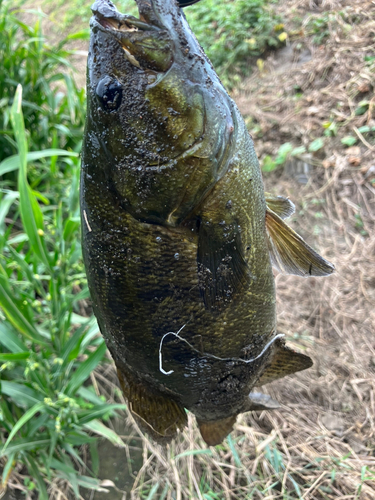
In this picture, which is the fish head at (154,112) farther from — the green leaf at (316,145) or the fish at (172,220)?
the green leaf at (316,145)

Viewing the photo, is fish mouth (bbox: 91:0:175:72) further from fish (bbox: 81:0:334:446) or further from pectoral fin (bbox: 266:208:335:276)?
pectoral fin (bbox: 266:208:335:276)

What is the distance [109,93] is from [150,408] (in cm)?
96

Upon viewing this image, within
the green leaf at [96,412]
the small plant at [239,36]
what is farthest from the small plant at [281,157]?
the green leaf at [96,412]

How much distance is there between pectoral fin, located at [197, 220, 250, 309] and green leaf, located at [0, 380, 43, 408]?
1.41m

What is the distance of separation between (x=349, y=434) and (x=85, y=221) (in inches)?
78.0

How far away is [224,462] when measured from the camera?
2.11 meters

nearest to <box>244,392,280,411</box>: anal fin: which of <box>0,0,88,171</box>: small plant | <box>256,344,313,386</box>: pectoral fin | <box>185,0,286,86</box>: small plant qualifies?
<box>256,344,313,386</box>: pectoral fin

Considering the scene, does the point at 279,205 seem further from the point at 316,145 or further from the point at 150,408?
the point at 316,145

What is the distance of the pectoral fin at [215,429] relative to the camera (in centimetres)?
137

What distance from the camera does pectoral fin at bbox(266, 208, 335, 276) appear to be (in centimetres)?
116

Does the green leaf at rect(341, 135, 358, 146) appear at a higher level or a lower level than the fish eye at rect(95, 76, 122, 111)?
lower

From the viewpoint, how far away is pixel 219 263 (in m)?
1.00

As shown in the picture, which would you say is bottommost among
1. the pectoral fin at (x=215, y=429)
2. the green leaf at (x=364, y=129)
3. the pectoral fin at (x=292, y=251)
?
the pectoral fin at (x=215, y=429)

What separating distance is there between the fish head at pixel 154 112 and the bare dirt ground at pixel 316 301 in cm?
157
